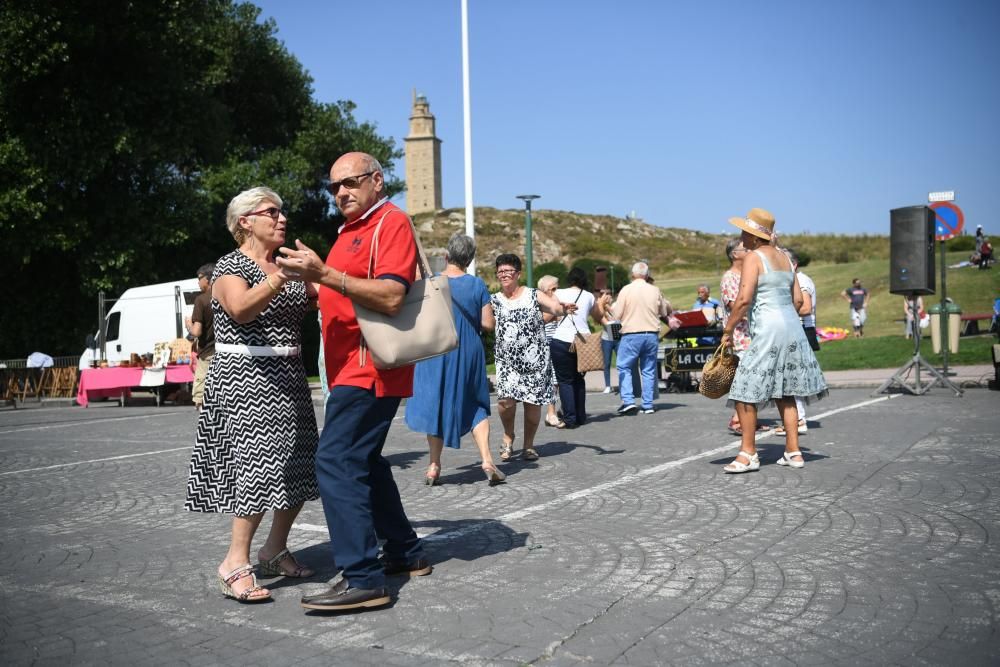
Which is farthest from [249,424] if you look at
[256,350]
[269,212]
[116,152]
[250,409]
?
[116,152]

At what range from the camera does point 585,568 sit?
16.2ft

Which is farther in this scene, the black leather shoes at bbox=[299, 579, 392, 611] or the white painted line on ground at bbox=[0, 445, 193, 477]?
the white painted line on ground at bbox=[0, 445, 193, 477]

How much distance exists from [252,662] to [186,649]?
35 cm

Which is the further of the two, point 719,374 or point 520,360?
point 520,360

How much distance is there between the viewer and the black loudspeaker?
46.8 feet

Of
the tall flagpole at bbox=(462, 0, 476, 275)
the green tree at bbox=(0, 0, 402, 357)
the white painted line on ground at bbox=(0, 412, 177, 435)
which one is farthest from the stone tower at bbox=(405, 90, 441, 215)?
the white painted line on ground at bbox=(0, 412, 177, 435)

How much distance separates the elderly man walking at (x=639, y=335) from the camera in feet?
43.6

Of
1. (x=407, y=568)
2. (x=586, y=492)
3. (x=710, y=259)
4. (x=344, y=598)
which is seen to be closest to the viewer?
(x=344, y=598)

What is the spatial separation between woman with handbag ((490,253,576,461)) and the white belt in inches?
177

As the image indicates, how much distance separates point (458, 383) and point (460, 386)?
28mm

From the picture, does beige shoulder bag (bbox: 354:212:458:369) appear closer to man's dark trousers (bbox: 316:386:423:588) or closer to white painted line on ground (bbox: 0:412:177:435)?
man's dark trousers (bbox: 316:386:423:588)

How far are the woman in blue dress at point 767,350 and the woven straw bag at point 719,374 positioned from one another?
99mm

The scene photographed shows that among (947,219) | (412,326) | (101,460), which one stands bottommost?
(101,460)

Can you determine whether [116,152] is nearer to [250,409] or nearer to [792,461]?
[792,461]
